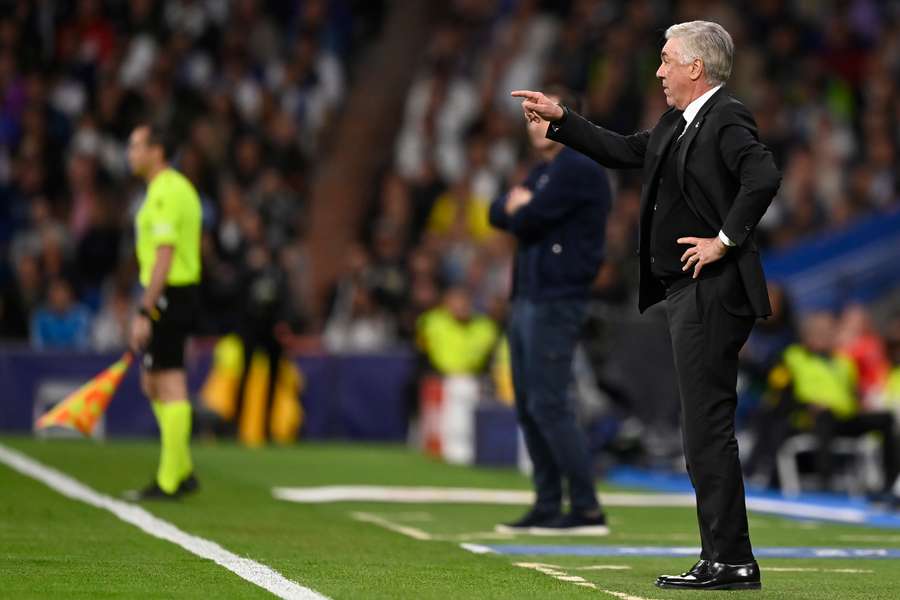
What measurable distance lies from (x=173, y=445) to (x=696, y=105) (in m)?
4.57

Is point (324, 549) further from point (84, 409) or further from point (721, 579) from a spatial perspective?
point (84, 409)

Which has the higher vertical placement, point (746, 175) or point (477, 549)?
point (746, 175)

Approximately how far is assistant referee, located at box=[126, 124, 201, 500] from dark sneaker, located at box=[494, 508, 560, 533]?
206 cm

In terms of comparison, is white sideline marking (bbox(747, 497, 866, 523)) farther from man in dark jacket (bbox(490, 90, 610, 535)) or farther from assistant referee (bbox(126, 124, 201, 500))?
assistant referee (bbox(126, 124, 201, 500))

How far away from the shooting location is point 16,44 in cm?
2066

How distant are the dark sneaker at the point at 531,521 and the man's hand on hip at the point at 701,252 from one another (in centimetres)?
294

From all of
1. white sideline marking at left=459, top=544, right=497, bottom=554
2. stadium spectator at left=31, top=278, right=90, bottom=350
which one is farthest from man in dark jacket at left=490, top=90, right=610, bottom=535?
stadium spectator at left=31, top=278, right=90, bottom=350

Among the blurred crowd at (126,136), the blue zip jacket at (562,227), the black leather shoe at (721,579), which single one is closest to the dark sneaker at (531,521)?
the blue zip jacket at (562,227)

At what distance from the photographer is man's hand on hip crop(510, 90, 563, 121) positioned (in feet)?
22.7

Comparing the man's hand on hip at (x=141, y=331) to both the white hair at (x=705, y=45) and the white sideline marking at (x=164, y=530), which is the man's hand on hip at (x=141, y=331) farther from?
the white hair at (x=705, y=45)

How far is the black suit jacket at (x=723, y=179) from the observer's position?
658cm

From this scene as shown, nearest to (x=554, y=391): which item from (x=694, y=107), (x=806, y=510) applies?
(x=694, y=107)

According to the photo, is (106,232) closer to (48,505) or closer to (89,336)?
(89,336)

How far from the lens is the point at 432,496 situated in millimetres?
11969
